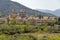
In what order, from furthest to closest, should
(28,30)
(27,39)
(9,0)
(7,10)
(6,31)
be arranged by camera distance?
(9,0), (7,10), (28,30), (6,31), (27,39)

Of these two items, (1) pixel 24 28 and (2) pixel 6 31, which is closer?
(2) pixel 6 31

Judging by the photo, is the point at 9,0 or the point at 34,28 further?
the point at 9,0

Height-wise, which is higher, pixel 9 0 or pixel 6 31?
pixel 9 0

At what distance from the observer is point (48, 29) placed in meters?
36.1

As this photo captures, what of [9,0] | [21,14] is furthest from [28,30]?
[9,0]

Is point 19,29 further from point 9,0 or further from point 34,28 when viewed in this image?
point 9,0

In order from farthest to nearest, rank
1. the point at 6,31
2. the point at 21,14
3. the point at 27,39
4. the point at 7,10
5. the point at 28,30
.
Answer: the point at 7,10
the point at 21,14
the point at 28,30
the point at 6,31
the point at 27,39

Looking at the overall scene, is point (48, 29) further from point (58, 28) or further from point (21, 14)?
point (21, 14)

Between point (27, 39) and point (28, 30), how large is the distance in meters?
10.1

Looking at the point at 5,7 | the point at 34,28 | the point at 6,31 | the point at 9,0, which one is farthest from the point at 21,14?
the point at 9,0

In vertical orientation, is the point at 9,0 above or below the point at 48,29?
above

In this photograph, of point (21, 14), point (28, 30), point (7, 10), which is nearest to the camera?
point (28, 30)

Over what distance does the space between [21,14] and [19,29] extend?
75.0 feet

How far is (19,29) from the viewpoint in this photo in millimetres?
34062
